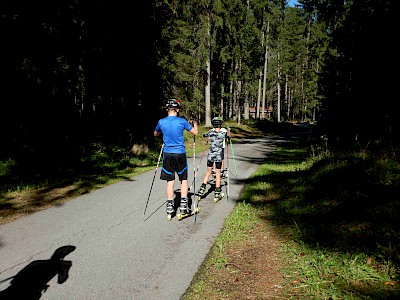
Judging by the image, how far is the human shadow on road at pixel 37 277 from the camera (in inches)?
142

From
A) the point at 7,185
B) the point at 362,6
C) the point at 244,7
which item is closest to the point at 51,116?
the point at 7,185

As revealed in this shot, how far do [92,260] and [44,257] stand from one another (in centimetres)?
77

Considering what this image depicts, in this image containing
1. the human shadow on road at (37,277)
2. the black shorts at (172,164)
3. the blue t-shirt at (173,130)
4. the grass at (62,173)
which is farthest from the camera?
the grass at (62,173)

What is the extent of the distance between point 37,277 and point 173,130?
3.57 meters

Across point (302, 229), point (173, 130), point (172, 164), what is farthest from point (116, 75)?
point (302, 229)

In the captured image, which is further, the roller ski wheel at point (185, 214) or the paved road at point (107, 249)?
the roller ski wheel at point (185, 214)

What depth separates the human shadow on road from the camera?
3.60 m

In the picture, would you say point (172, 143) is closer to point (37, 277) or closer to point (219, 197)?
point (219, 197)

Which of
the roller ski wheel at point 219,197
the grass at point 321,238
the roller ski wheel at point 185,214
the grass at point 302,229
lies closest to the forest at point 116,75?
the grass at point 302,229

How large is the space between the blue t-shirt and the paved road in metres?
1.63

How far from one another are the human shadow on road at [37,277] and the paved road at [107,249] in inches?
0.5

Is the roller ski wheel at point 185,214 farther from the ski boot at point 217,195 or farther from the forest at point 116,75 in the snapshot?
the forest at point 116,75

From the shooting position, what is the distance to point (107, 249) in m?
4.88

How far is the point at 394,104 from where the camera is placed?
8250mm
